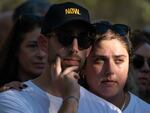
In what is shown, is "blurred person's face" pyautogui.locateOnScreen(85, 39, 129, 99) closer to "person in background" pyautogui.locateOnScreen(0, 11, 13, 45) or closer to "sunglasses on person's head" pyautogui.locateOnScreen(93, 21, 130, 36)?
"sunglasses on person's head" pyautogui.locateOnScreen(93, 21, 130, 36)

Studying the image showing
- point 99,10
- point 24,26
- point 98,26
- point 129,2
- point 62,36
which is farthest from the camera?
point 129,2

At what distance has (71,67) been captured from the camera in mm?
5035

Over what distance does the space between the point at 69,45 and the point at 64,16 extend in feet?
0.68

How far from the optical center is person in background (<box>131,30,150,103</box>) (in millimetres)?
6781

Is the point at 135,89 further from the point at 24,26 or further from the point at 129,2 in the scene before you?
the point at 129,2

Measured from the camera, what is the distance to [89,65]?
5.61 m

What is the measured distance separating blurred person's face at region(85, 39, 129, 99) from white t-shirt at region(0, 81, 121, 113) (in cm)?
46

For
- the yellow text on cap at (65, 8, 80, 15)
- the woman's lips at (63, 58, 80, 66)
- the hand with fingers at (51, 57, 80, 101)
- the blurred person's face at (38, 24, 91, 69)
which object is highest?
the yellow text on cap at (65, 8, 80, 15)

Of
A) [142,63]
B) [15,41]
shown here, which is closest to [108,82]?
[15,41]

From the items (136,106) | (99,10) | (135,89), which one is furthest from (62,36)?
(99,10)

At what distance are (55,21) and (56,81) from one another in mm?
387

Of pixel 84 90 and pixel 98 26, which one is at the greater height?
pixel 98 26

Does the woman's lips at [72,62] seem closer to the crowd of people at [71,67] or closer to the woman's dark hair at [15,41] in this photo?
the crowd of people at [71,67]

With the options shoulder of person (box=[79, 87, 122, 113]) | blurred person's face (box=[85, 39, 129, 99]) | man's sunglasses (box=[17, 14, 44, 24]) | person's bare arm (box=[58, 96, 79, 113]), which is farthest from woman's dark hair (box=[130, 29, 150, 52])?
person's bare arm (box=[58, 96, 79, 113])
